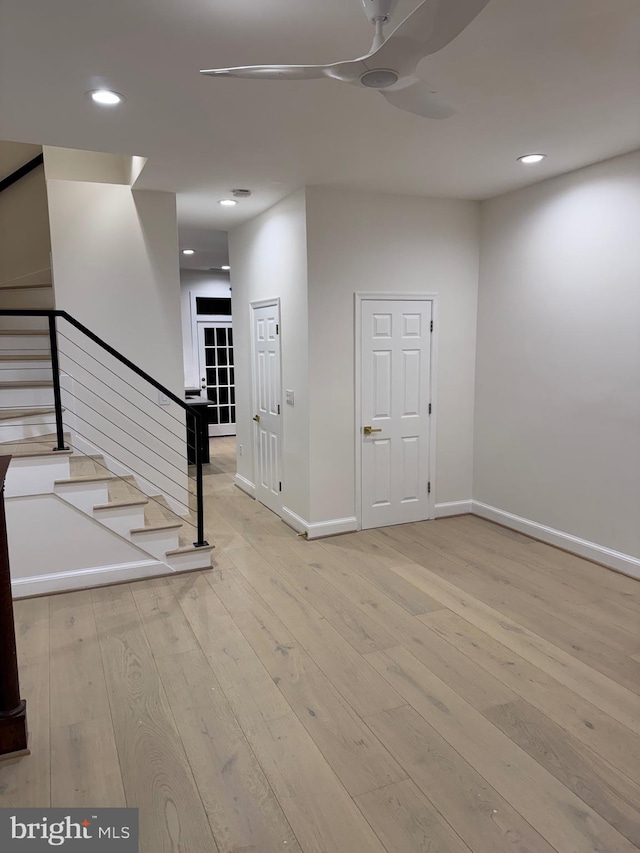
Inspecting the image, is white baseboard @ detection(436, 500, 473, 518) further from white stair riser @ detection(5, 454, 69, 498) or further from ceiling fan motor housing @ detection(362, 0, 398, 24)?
ceiling fan motor housing @ detection(362, 0, 398, 24)

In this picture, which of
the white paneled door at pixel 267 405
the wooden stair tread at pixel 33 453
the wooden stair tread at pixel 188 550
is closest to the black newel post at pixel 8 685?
the wooden stair tread at pixel 33 453

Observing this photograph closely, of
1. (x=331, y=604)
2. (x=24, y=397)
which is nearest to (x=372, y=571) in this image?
(x=331, y=604)

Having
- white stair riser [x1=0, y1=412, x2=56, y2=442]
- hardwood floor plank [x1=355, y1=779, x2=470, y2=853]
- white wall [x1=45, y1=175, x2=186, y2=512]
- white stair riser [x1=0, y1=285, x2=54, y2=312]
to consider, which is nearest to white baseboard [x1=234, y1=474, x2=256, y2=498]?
white wall [x1=45, y1=175, x2=186, y2=512]

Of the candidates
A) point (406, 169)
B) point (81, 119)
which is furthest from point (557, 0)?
point (81, 119)

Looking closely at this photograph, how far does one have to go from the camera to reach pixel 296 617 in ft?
11.0

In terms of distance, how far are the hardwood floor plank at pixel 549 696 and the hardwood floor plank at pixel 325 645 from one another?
1.82ft

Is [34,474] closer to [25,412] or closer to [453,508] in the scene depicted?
[25,412]

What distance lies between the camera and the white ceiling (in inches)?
78.2

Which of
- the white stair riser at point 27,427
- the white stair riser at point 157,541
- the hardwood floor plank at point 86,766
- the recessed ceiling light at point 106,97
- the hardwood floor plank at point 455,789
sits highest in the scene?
the recessed ceiling light at point 106,97

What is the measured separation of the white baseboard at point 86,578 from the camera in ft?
11.9

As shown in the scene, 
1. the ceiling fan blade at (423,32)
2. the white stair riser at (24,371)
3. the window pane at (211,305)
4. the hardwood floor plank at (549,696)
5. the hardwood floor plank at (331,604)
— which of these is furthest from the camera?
the window pane at (211,305)

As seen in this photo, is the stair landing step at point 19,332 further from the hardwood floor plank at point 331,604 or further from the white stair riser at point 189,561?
the hardwood floor plank at point 331,604

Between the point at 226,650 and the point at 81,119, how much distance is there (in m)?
2.86

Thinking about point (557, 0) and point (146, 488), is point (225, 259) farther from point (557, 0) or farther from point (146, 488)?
point (557, 0)
